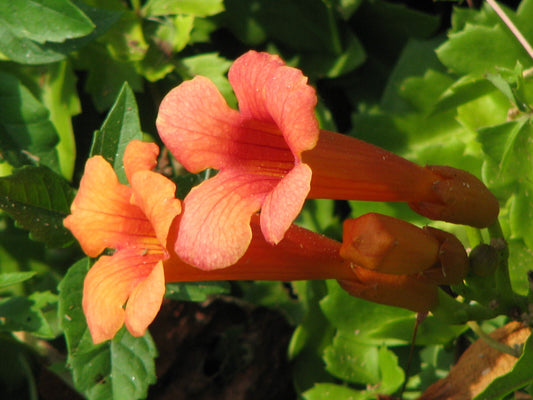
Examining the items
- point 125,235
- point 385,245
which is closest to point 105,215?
point 125,235

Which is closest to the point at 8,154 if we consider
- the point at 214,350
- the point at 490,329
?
the point at 214,350

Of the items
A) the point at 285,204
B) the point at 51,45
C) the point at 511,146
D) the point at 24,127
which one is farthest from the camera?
the point at 24,127

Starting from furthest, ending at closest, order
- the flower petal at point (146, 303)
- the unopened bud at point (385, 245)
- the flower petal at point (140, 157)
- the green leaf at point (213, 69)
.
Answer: the green leaf at point (213, 69) < the flower petal at point (140, 157) < the unopened bud at point (385, 245) < the flower petal at point (146, 303)

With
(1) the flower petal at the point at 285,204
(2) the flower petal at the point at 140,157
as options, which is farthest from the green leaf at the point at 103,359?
(1) the flower petal at the point at 285,204

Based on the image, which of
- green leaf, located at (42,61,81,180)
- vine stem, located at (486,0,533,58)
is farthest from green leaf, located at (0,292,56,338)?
vine stem, located at (486,0,533,58)

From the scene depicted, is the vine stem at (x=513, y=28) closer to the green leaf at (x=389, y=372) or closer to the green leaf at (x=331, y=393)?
the green leaf at (x=389, y=372)

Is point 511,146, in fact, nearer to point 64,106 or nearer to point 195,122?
point 195,122
